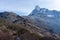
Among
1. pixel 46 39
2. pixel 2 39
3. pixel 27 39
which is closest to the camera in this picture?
pixel 2 39

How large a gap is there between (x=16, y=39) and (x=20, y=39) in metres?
9.45

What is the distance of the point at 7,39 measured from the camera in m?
142

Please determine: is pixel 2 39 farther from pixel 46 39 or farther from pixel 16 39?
pixel 46 39

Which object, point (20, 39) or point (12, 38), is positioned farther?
point (20, 39)

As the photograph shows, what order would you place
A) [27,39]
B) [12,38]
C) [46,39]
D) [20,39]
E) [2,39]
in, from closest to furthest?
[2,39] < [12,38] < [20,39] < [27,39] < [46,39]

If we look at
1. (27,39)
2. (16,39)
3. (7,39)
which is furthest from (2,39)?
(27,39)

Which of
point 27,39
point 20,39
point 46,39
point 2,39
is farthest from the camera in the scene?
point 46,39

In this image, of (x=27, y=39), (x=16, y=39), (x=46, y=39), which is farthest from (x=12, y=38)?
(x=46, y=39)

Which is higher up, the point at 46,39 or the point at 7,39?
the point at 7,39

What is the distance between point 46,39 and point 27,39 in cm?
3376

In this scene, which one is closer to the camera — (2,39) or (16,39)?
(2,39)

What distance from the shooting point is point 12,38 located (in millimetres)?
149000

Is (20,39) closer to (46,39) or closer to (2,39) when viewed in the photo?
(2,39)

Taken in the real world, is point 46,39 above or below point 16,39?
below
